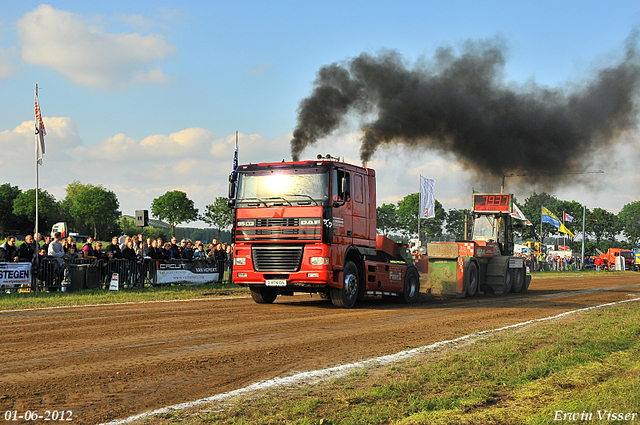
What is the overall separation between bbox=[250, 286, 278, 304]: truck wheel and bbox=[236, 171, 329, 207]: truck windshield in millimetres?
2643

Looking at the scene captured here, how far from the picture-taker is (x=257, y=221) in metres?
14.6

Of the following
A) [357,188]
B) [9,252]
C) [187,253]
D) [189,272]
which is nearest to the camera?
[357,188]

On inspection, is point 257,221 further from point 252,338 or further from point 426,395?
point 426,395

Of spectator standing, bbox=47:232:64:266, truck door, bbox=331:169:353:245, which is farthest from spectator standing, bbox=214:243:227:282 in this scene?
truck door, bbox=331:169:353:245

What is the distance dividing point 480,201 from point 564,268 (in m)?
38.3

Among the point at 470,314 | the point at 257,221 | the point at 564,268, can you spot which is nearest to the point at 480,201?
the point at 470,314

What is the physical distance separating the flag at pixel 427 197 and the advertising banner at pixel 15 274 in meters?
23.2

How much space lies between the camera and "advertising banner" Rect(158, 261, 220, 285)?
21484mm

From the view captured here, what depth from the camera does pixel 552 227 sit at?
9544 cm

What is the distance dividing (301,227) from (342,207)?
3.80ft

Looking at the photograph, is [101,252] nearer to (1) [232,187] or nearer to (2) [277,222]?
(1) [232,187]

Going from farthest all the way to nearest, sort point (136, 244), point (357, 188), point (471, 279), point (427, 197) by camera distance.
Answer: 1. point (427, 197)
2. point (136, 244)
3. point (471, 279)
4. point (357, 188)

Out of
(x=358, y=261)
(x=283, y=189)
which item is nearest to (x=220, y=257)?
(x=358, y=261)

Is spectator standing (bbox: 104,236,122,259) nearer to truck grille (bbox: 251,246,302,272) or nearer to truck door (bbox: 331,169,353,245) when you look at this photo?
truck grille (bbox: 251,246,302,272)
